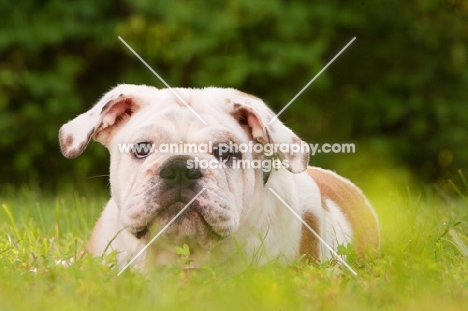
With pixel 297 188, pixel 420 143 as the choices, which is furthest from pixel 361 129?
pixel 297 188

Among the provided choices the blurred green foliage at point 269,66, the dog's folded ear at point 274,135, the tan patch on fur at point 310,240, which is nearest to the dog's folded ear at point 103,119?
the dog's folded ear at point 274,135

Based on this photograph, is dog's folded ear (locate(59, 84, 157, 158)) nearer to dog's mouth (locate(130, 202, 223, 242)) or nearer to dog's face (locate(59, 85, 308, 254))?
dog's face (locate(59, 85, 308, 254))

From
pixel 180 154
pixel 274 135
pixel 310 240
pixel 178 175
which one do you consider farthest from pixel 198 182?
pixel 310 240

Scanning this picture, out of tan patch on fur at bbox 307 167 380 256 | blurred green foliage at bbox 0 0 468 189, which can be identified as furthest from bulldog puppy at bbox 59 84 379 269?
blurred green foliage at bbox 0 0 468 189

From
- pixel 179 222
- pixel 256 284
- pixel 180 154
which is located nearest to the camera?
pixel 256 284

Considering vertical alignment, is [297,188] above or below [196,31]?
below

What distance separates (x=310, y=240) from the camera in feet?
13.8

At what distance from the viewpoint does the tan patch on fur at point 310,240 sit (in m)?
4.13

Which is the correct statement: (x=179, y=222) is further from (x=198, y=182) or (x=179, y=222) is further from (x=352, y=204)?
(x=352, y=204)

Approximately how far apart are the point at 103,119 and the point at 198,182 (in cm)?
70

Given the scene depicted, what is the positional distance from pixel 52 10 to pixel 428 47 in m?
5.10

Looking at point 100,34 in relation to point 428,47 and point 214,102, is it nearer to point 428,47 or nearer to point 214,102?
point 428,47

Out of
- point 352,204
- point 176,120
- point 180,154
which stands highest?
point 176,120

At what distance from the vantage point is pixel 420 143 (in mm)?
11477
